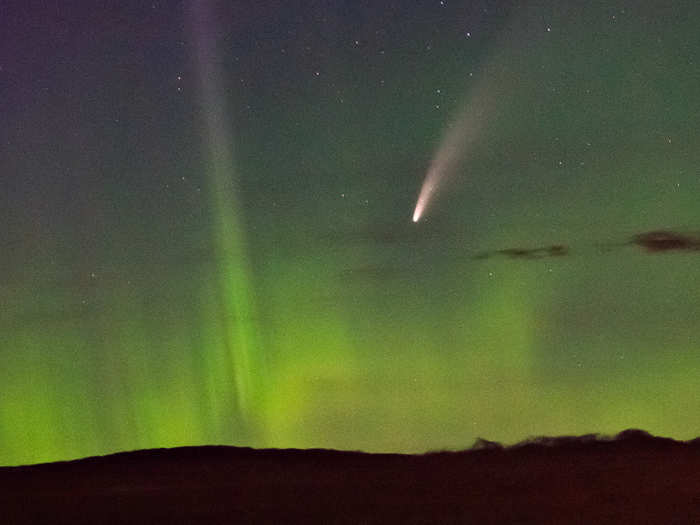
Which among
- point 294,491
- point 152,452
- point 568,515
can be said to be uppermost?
point 152,452

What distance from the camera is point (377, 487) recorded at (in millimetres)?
13773

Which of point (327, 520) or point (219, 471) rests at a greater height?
point (219, 471)

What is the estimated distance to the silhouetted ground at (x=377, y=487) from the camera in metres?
11.3

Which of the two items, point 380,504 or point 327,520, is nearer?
point 327,520

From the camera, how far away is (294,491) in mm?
14109

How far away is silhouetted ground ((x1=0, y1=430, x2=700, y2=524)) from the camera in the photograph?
1131 cm

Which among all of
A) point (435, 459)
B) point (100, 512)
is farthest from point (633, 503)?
point (100, 512)

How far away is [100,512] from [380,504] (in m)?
4.05

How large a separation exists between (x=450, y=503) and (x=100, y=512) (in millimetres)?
5011

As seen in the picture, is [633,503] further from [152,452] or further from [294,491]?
[152,452]

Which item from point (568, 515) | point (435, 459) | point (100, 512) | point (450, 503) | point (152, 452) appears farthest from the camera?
point (152, 452)

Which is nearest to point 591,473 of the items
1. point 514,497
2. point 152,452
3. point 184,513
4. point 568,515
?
point 514,497

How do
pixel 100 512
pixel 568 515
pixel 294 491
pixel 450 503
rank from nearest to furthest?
pixel 568 515 < pixel 450 503 < pixel 100 512 < pixel 294 491

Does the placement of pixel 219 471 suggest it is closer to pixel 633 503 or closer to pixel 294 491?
pixel 294 491
